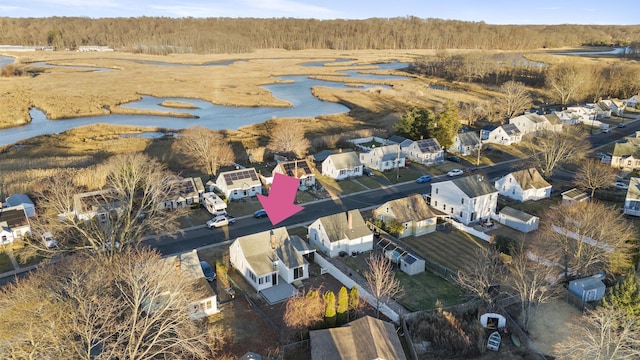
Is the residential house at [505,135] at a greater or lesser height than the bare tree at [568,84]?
lesser

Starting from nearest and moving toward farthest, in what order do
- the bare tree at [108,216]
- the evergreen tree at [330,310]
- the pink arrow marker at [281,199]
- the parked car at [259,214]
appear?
1. the evergreen tree at [330,310]
2. the bare tree at [108,216]
3. the parked car at [259,214]
4. the pink arrow marker at [281,199]

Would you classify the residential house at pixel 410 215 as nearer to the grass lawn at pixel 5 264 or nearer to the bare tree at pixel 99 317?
the bare tree at pixel 99 317

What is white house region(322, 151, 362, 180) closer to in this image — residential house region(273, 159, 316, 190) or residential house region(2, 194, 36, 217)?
residential house region(273, 159, 316, 190)

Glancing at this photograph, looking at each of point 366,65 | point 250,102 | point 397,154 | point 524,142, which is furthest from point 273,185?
point 366,65

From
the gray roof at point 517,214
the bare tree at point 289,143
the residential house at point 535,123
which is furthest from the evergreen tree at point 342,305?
the residential house at point 535,123

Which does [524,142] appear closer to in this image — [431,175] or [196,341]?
[431,175]

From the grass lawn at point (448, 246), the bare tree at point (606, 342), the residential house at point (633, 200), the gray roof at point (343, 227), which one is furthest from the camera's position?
the residential house at point (633, 200)

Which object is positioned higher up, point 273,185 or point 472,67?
point 472,67
